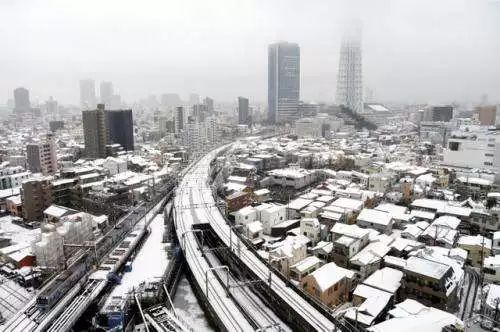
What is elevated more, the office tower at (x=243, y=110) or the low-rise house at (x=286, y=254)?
the office tower at (x=243, y=110)

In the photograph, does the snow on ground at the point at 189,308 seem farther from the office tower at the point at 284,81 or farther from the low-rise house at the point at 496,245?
the office tower at the point at 284,81

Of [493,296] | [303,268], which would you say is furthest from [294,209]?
[493,296]

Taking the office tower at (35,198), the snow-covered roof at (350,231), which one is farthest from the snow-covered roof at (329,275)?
the office tower at (35,198)

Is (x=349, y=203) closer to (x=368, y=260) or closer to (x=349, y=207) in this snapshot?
(x=349, y=207)

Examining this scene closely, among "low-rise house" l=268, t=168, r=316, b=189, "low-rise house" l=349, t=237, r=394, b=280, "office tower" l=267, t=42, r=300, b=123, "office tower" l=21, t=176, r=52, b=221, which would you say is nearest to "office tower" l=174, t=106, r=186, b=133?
"office tower" l=267, t=42, r=300, b=123

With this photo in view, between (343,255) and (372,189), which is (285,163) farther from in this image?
(343,255)
